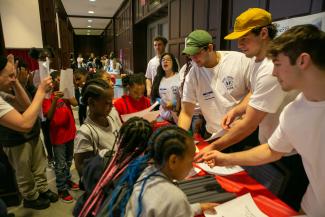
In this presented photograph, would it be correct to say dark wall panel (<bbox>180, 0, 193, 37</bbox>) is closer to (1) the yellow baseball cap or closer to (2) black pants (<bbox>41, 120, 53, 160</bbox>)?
(1) the yellow baseball cap

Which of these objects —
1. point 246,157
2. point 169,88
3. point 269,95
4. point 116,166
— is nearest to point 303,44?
point 269,95

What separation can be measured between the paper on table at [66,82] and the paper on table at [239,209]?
150 cm

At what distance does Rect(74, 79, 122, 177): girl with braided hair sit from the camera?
123cm

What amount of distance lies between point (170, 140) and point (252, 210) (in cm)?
49

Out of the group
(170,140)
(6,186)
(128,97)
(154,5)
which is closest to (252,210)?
(170,140)

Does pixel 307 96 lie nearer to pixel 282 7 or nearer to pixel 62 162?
pixel 282 7

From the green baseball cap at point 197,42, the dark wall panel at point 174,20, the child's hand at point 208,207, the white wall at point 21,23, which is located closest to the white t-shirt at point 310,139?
the child's hand at point 208,207

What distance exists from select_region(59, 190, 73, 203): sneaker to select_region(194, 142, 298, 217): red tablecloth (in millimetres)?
1692

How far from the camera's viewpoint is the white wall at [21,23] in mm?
3433

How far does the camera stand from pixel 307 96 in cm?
92

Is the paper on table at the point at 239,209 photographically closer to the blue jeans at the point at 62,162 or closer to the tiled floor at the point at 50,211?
the tiled floor at the point at 50,211

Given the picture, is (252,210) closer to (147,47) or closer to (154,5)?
(154,5)

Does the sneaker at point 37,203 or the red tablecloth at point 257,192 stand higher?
the red tablecloth at point 257,192

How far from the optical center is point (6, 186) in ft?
7.84
